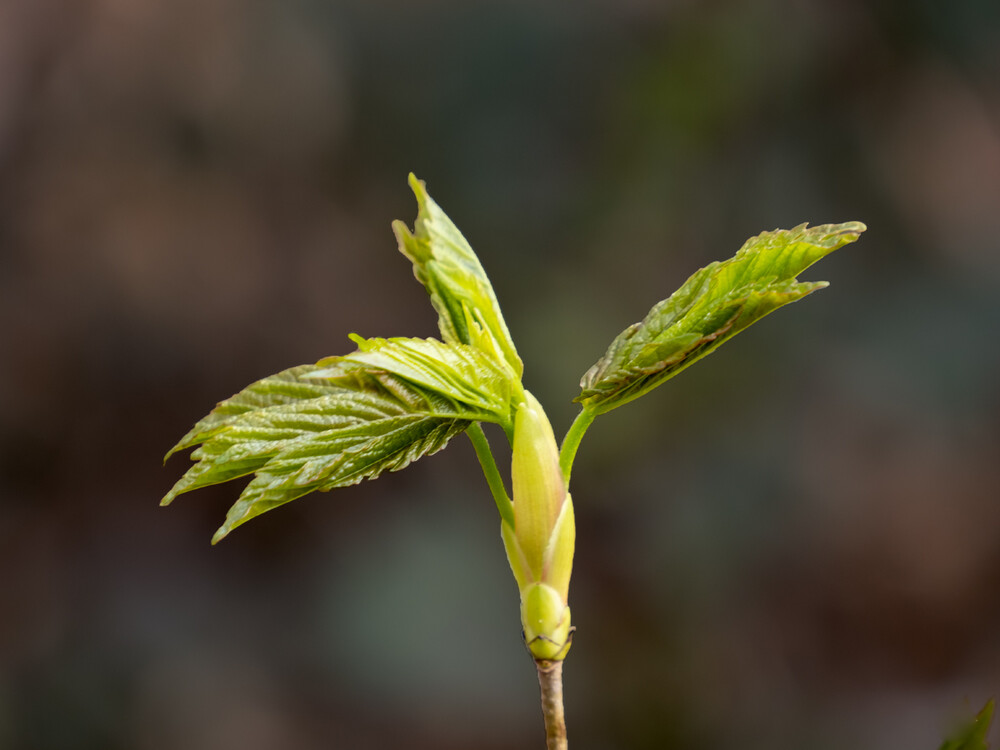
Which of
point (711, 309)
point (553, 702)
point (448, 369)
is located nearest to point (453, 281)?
point (448, 369)

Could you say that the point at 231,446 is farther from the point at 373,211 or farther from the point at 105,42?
the point at 105,42

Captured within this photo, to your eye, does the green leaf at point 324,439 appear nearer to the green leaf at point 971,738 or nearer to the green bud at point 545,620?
the green bud at point 545,620

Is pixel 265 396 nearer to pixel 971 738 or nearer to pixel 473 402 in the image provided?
pixel 473 402

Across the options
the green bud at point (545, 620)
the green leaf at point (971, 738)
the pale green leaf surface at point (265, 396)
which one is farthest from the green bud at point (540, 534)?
the green leaf at point (971, 738)

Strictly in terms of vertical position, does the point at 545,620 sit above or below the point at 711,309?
below

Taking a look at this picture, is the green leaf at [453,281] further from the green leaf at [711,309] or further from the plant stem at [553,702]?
the plant stem at [553,702]

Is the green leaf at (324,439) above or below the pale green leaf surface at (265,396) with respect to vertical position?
below

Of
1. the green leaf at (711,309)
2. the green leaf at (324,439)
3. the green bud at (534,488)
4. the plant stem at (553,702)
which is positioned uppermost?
the green leaf at (324,439)

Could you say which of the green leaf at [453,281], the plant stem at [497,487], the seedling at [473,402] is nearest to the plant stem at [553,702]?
the seedling at [473,402]
